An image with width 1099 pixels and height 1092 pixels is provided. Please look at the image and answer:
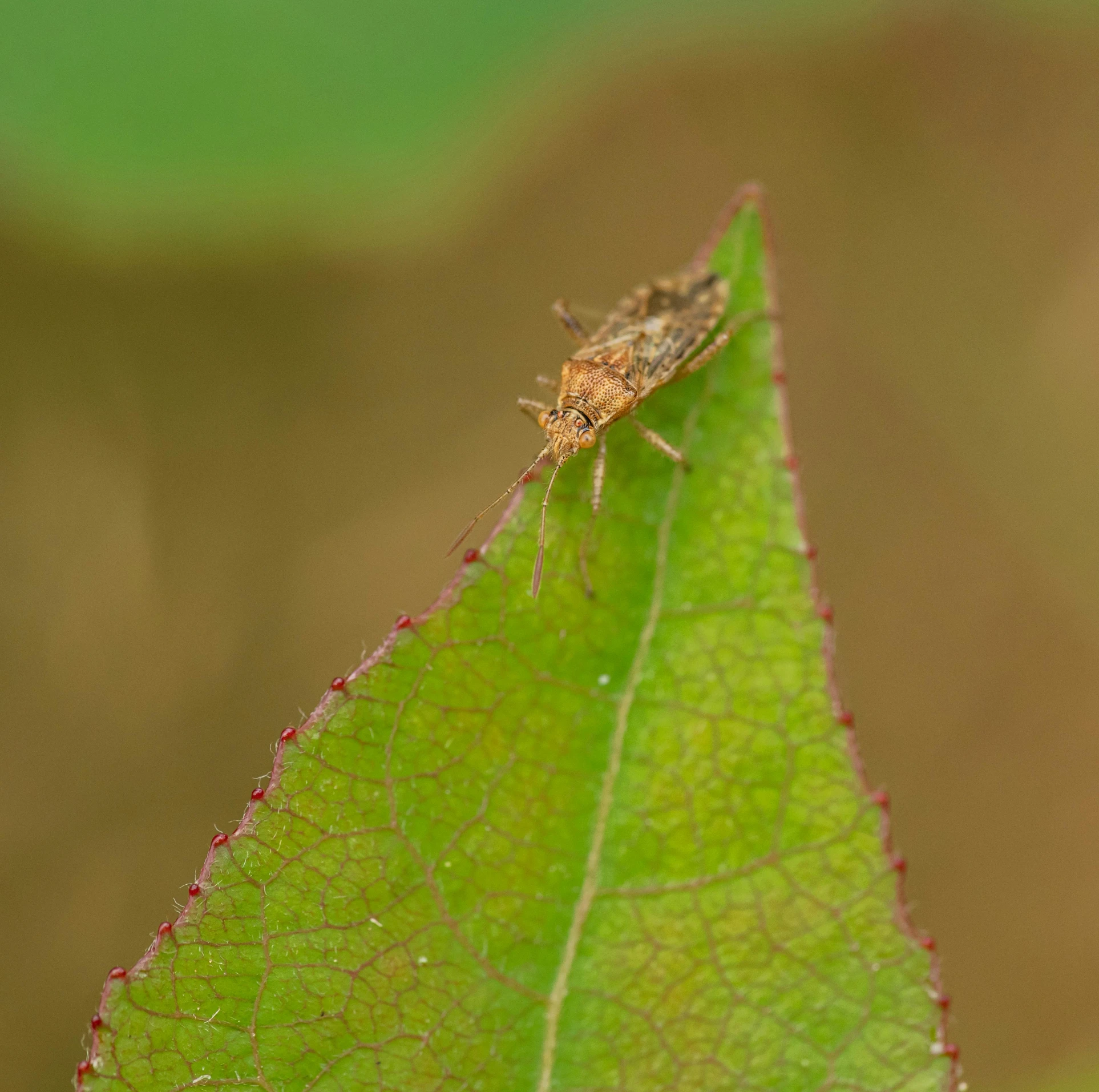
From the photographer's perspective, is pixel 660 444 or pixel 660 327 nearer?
pixel 660 444

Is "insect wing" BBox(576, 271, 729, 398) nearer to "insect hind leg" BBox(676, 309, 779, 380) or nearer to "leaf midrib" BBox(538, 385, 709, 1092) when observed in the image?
"insect hind leg" BBox(676, 309, 779, 380)

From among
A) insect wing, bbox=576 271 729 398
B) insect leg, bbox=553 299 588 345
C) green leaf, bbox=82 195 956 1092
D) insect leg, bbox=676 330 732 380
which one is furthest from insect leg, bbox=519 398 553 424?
green leaf, bbox=82 195 956 1092

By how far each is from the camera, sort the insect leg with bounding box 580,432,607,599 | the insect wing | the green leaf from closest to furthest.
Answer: the green leaf, the insect leg with bounding box 580,432,607,599, the insect wing

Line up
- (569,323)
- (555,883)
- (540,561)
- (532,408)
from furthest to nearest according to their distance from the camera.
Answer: (569,323) < (532,408) < (540,561) < (555,883)

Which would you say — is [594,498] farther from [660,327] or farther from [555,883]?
[660,327]

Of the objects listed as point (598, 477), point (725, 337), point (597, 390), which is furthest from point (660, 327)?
point (598, 477)

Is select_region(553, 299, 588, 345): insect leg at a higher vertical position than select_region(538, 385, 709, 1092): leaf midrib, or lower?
higher
